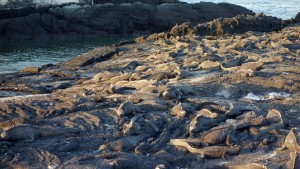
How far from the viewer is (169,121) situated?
9383 millimetres

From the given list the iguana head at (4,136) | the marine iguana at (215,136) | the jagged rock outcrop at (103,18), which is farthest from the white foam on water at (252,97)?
the jagged rock outcrop at (103,18)

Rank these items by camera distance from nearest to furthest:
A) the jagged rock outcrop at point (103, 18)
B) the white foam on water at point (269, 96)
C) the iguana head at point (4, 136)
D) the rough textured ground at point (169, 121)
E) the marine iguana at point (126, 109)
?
1. the rough textured ground at point (169, 121)
2. the iguana head at point (4, 136)
3. the marine iguana at point (126, 109)
4. the white foam on water at point (269, 96)
5. the jagged rock outcrop at point (103, 18)

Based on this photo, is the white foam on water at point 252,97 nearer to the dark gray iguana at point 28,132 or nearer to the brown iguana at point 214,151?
the brown iguana at point 214,151

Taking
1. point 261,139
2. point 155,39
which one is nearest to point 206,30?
point 155,39

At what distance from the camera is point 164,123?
9.38 m

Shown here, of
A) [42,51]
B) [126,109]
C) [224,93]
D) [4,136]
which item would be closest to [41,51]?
[42,51]

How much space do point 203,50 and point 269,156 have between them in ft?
41.9

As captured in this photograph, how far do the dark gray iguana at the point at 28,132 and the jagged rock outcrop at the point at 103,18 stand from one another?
102 feet

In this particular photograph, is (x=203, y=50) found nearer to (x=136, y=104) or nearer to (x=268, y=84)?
(x=268, y=84)

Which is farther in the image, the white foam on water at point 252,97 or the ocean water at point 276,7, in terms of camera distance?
the ocean water at point 276,7

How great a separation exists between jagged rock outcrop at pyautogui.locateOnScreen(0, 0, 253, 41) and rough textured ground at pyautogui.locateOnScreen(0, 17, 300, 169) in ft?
84.4

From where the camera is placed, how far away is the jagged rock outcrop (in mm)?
39281

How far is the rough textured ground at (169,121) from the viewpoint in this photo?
766 centimetres

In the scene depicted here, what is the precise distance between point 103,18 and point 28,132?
34857 mm
